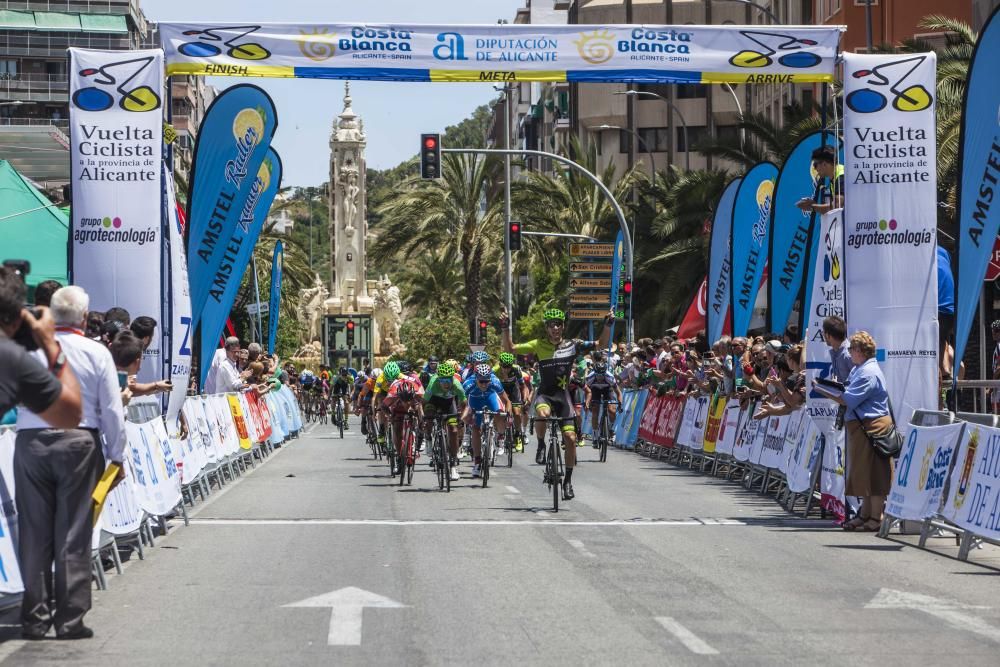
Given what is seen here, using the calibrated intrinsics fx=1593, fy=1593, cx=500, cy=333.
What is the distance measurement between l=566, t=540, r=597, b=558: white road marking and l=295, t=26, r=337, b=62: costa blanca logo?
9.24m

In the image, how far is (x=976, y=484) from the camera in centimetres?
1238

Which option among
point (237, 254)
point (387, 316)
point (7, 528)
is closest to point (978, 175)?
point (7, 528)

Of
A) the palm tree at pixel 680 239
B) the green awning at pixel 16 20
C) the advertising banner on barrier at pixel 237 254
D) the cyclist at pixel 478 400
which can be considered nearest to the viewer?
the advertising banner on barrier at pixel 237 254

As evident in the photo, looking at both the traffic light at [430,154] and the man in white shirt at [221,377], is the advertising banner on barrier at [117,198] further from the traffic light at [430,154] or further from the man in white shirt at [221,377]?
the traffic light at [430,154]

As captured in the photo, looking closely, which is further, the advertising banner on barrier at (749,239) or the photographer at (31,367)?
the advertising banner on barrier at (749,239)

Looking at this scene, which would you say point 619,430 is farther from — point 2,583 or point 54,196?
point 2,583

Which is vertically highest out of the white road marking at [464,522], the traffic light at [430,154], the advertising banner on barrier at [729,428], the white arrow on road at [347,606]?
the traffic light at [430,154]

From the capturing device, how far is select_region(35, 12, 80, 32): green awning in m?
96.3

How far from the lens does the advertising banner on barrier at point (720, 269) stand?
26.4 m

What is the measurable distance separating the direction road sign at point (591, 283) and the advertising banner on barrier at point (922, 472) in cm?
3045

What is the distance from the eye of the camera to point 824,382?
1491 centimetres

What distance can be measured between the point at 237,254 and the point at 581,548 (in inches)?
379

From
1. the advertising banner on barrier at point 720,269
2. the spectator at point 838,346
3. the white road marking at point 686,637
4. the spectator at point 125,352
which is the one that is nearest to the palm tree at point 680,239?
the advertising banner on barrier at point 720,269

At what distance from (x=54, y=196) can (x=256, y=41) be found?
19394 mm
